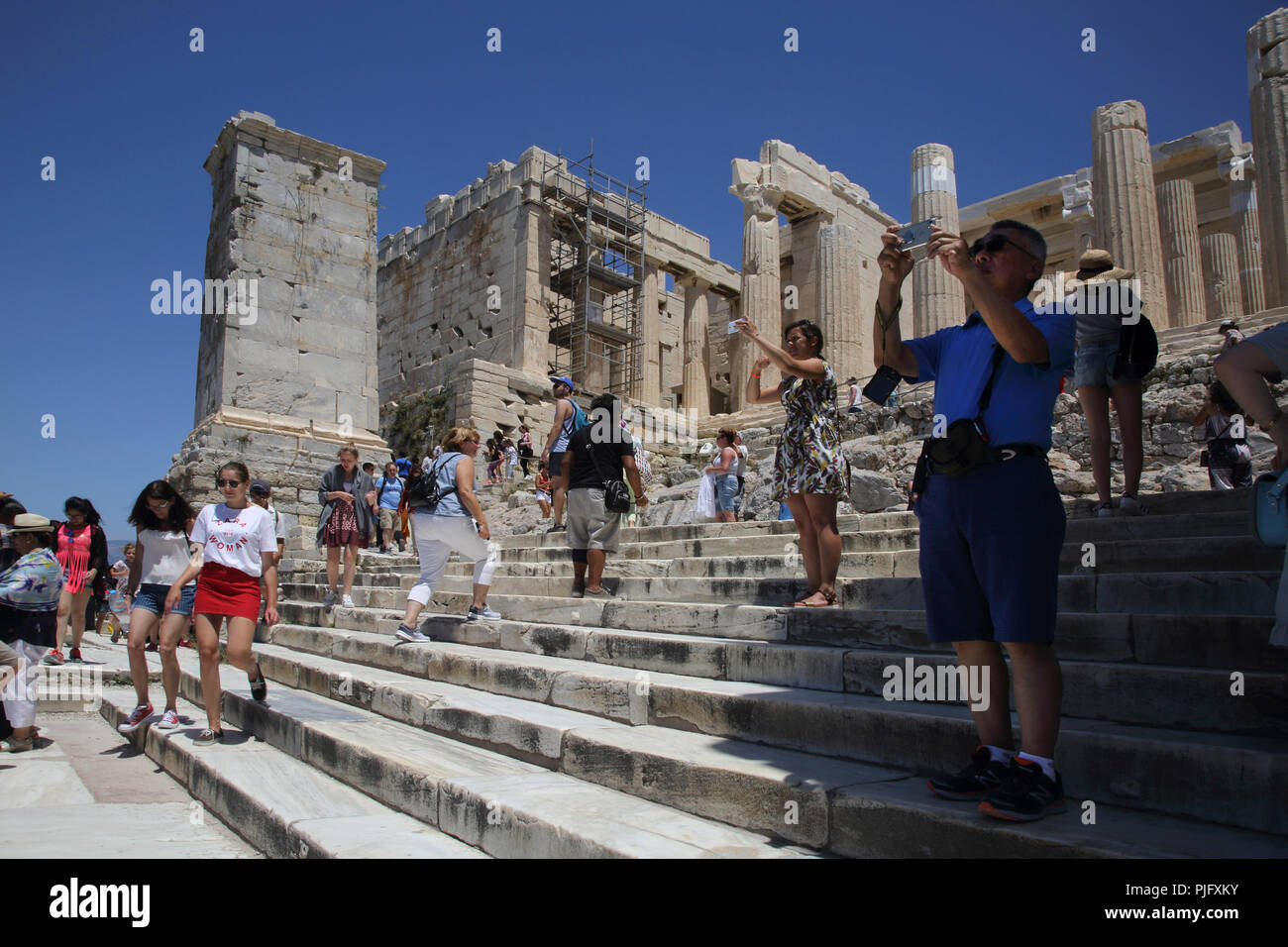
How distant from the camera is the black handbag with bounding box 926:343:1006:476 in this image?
90.5 inches

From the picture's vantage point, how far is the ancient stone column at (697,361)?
2531 cm

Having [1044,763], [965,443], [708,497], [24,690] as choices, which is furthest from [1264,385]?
[708,497]

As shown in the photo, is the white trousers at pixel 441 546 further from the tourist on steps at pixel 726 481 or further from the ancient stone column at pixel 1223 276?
the ancient stone column at pixel 1223 276

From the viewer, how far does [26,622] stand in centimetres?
479

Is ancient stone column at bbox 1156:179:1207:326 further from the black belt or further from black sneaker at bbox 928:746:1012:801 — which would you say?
black sneaker at bbox 928:746:1012:801

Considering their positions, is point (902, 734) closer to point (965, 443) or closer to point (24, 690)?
point (965, 443)

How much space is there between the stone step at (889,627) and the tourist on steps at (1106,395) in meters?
2.12

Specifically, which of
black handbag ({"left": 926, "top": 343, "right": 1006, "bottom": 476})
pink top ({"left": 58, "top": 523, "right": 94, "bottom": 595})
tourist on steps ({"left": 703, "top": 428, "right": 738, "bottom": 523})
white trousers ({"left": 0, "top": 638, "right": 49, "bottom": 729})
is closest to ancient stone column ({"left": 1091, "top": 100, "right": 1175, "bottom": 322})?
tourist on steps ({"left": 703, "top": 428, "right": 738, "bottom": 523})

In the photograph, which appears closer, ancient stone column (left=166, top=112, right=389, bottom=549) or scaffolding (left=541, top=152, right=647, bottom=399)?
ancient stone column (left=166, top=112, right=389, bottom=549)

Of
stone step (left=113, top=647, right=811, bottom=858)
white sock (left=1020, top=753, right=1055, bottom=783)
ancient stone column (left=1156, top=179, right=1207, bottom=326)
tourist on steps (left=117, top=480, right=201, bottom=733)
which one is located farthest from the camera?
ancient stone column (left=1156, top=179, right=1207, bottom=326)

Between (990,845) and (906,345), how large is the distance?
1.55m

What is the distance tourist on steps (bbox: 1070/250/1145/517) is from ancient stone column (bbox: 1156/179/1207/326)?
13.7 meters

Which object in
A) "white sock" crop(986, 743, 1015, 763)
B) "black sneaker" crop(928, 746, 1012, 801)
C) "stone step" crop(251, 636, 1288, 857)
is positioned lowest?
"stone step" crop(251, 636, 1288, 857)
